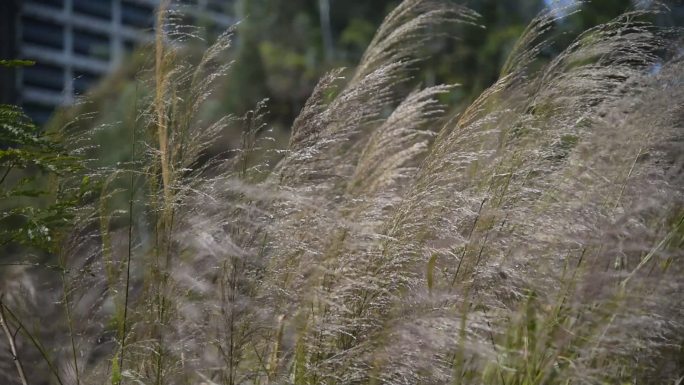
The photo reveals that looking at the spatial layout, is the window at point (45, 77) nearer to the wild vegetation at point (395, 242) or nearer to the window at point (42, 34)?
the window at point (42, 34)

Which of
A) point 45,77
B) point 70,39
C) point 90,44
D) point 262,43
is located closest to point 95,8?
point 90,44

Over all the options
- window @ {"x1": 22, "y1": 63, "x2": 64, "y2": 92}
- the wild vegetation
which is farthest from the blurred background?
the wild vegetation

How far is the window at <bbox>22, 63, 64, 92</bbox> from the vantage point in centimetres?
2347

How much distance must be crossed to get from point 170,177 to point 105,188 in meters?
0.27

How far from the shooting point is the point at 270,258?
6.30 feet

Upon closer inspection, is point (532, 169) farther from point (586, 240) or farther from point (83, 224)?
point (83, 224)

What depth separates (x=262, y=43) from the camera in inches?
853

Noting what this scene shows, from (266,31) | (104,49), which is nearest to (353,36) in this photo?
(266,31)

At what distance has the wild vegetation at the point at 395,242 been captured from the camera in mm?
1823

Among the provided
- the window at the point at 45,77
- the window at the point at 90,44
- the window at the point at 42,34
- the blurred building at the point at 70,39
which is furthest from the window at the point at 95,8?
the window at the point at 45,77

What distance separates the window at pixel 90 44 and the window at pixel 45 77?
1.40 m

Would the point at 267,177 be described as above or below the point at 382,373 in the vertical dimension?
above

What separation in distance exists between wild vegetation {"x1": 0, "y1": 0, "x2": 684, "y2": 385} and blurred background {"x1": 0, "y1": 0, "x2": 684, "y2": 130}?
9.39m

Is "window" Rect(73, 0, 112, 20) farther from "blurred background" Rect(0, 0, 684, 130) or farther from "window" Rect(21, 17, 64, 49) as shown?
"window" Rect(21, 17, 64, 49)
